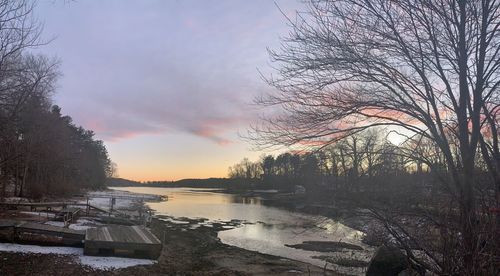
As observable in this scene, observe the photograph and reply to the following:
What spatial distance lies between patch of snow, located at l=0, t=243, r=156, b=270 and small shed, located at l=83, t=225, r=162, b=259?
0.24m

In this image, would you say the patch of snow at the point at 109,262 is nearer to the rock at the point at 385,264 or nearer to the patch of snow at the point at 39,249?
the patch of snow at the point at 39,249

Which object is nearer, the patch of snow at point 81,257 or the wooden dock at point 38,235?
the patch of snow at point 81,257

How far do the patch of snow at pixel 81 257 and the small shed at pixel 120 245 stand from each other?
0.79ft

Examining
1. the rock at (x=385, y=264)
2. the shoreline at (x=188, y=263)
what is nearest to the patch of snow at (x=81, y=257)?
the shoreline at (x=188, y=263)

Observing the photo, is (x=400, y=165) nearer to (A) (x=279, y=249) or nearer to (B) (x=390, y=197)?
(B) (x=390, y=197)

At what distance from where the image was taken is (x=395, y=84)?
8.75 metres

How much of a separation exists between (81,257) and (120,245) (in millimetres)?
947

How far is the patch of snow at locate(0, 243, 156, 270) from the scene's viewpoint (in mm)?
10469

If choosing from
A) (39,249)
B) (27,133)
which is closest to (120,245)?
(39,249)

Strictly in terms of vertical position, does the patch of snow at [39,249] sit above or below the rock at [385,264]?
above

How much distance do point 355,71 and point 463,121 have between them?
2.13 meters

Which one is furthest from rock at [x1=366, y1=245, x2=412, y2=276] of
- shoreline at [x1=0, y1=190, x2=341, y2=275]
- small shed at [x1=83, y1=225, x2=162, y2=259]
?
small shed at [x1=83, y1=225, x2=162, y2=259]

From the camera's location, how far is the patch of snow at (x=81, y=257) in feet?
34.3

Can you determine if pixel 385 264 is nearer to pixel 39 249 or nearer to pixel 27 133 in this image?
pixel 39 249
